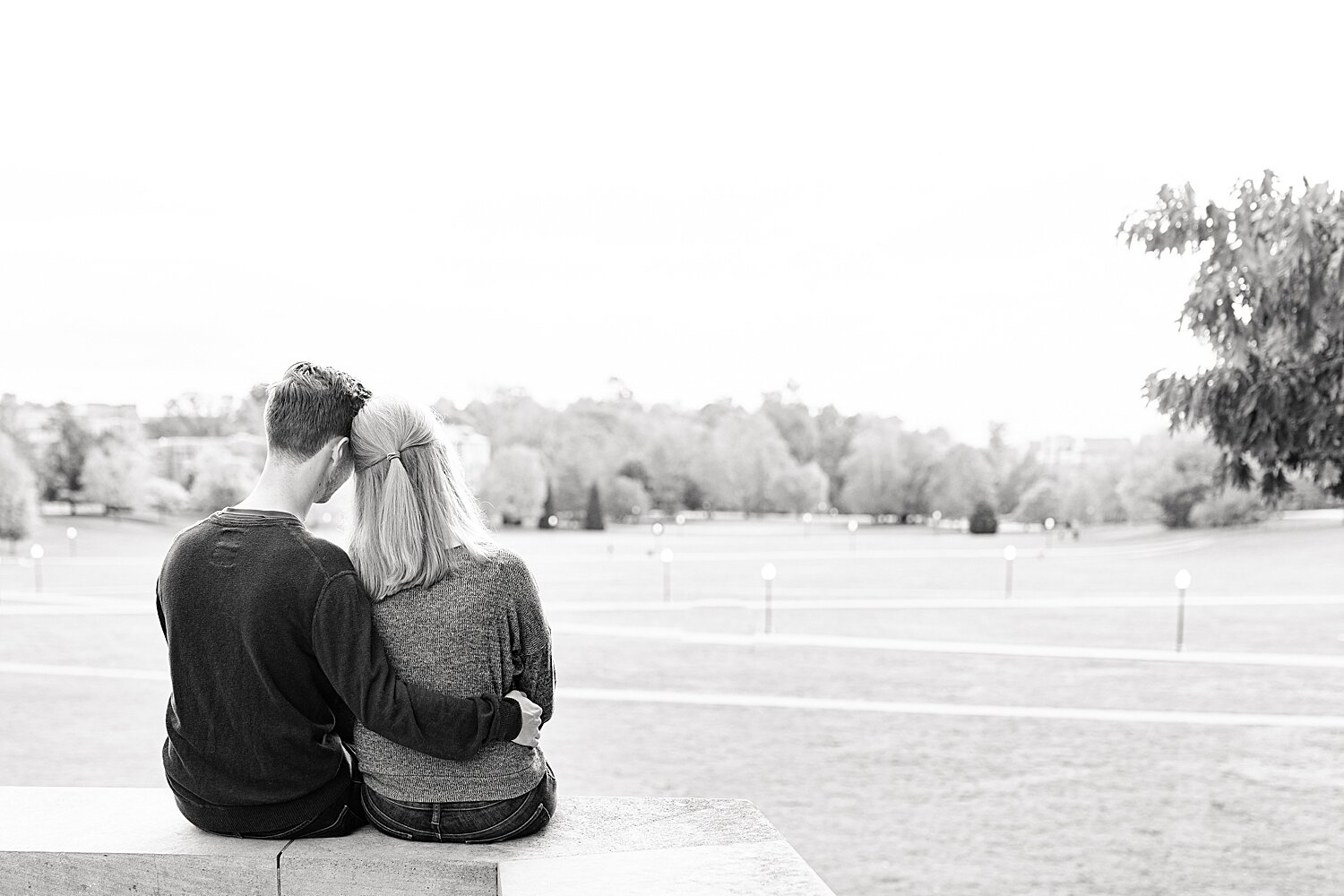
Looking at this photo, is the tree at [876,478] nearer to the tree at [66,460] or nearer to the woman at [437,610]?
the tree at [66,460]

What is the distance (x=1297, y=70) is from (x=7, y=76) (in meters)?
68.7

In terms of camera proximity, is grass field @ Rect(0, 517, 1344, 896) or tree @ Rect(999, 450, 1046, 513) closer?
grass field @ Rect(0, 517, 1344, 896)

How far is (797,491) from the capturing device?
243ft

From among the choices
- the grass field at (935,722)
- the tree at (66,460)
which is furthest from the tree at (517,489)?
the grass field at (935,722)

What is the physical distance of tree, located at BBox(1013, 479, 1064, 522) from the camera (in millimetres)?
65688

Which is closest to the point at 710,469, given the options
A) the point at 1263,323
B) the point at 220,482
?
the point at 220,482

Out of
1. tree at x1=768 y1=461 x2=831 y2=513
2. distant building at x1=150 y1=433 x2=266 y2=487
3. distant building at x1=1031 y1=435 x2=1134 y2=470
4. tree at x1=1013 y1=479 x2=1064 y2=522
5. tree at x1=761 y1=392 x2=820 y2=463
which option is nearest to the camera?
distant building at x1=150 y1=433 x2=266 y2=487

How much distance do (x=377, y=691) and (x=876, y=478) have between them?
7177cm

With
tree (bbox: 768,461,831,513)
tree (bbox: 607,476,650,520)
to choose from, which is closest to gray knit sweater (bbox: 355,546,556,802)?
tree (bbox: 607,476,650,520)

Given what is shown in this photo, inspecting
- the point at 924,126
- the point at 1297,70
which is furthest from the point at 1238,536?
the point at 924,126

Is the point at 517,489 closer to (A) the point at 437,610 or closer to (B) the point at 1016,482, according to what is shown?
(B) the point at 1016,482

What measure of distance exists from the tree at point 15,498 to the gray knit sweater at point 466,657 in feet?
152

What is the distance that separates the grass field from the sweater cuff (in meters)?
0.48

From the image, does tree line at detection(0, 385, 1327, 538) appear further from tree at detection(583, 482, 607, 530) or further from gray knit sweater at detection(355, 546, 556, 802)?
gray knit sweater at detection(355, 546, 556, 802)
